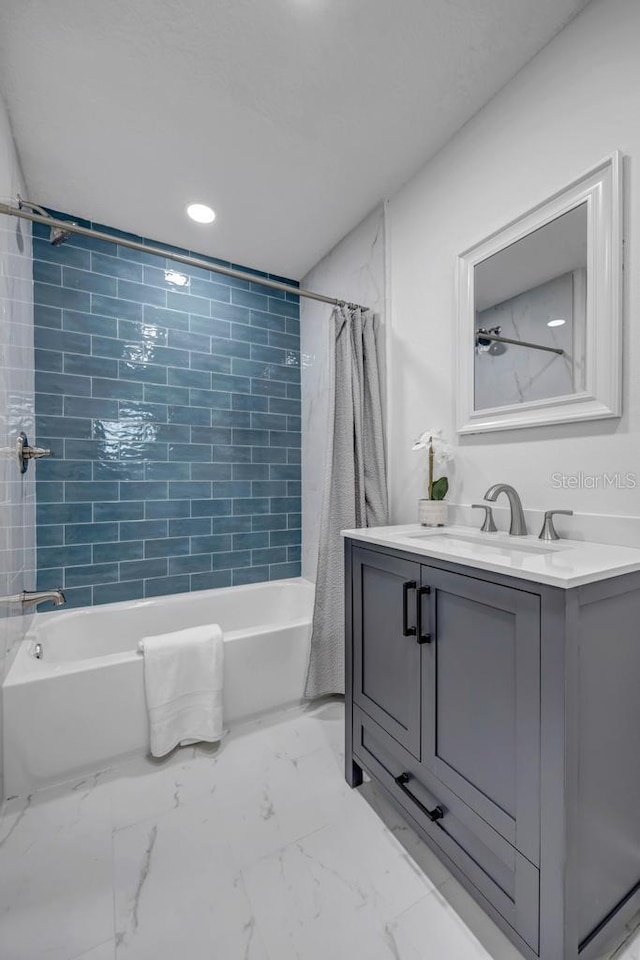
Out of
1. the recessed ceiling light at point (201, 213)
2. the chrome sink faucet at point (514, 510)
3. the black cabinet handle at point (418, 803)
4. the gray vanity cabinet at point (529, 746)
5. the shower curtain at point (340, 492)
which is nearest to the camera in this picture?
the gray vanity cabinet at point (529, 746)

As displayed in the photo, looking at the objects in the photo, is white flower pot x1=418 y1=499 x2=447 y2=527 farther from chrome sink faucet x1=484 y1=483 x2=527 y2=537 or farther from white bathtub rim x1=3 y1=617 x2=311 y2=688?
white bathtub rim x1=3 y1=617 x2=311 y2=688

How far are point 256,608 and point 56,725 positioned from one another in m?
1.23

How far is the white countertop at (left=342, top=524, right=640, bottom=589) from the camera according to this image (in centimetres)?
84

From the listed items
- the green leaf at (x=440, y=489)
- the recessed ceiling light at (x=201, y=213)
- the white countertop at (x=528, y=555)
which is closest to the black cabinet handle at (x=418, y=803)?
the white countertop at (x=528, y=555)

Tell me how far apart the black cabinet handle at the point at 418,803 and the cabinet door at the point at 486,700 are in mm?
93

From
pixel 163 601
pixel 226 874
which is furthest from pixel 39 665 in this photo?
pixel 226 874

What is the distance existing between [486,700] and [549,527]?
Result: 1.86ft

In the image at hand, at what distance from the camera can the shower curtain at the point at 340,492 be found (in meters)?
1.96

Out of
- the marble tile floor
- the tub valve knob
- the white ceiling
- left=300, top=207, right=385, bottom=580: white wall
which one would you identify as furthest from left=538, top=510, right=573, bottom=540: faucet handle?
the tub valve knob

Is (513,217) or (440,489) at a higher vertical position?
(513,217)

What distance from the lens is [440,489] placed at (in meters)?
1.63

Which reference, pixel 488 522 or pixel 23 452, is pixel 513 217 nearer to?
pixel 488 522

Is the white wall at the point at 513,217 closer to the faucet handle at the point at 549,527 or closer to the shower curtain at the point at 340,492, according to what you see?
the faucet handle at the point at 549,527

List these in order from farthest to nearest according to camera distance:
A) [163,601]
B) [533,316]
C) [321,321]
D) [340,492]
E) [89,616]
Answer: [321,321] < [163,601] < [89,616] < [340,492] < [533,316]
